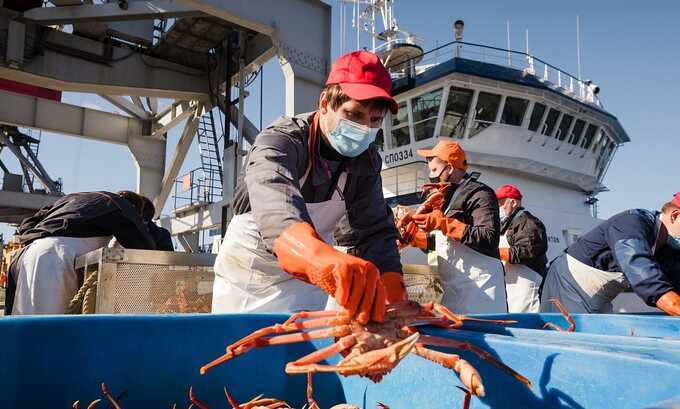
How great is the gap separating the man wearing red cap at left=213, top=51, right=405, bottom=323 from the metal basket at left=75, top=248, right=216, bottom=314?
985mm

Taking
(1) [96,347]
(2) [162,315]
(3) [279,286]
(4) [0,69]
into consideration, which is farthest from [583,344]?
(4) [0,69]

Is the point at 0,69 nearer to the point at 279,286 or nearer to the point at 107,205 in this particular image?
the point at 107,205

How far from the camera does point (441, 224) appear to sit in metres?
3.47

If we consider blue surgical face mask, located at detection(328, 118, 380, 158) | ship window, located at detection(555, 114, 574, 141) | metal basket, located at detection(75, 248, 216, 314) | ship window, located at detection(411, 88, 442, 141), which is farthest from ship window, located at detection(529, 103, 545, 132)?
blue surgical face mask, located at detection(328, 118, 380, 158)

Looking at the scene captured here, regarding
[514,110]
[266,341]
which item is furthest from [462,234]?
[514,110]

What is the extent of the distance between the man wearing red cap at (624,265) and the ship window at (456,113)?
22.7 feet

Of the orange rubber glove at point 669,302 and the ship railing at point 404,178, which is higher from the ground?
the ship railing at point 404,178

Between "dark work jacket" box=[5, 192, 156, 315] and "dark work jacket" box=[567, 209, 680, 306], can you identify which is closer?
"dark work jacket" box=[567, 209, 680, 306]

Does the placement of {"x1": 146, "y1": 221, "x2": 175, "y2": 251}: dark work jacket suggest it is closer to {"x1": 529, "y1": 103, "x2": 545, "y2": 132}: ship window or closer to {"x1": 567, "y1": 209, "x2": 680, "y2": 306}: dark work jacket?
{"x1": 567, "y1": 209, "x2": 680, "y2": 306}: dark work jacket

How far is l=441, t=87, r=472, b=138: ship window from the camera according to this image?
1065 cm

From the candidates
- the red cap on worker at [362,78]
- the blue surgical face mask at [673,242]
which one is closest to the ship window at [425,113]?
the blue surgical face mask at [673,242]

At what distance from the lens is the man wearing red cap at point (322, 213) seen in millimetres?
1170

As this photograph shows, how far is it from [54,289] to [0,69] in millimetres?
5559

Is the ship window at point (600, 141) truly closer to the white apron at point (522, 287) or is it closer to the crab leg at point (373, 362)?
the white apron at point (522, 287)
